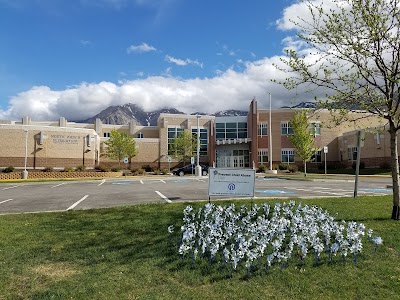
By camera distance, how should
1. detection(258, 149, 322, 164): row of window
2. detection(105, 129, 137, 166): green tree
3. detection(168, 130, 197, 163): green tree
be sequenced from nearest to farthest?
detection(105, 129, 137, 166): green tree, detection(258, 149, 322, 164): row of window, detection(168, 130, 197, 163): green tree

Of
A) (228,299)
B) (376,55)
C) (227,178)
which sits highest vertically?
(376,55)

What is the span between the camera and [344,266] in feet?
19.4

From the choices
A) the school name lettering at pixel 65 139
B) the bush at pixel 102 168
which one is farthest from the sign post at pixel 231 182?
the school name lettering at pixel 65 139

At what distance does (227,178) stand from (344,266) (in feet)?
12.7

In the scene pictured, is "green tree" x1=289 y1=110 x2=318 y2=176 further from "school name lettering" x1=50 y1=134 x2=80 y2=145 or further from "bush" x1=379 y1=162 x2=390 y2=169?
"school name lettering" x1=50 y1=134 x2=80 y2=145

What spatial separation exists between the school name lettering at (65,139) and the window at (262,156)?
26.9 meters

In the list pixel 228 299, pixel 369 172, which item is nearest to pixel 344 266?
pixel 228 299

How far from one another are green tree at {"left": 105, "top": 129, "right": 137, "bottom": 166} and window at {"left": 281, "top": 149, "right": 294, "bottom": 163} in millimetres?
22737

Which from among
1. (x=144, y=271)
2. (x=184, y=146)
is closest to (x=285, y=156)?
(x=184, y=146)

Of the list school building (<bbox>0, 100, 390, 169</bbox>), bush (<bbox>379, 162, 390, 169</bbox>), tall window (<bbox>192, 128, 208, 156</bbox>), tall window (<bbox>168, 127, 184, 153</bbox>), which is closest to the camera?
bush (<bbox>379, 162, 390, 169</bbox>)

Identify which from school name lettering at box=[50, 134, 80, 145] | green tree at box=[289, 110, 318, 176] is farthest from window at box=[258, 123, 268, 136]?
school name lettering at box=[50, 134, 80, 145]

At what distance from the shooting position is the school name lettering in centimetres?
5024

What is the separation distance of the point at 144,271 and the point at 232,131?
57.3 m

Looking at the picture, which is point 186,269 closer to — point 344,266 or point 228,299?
point 228,299
